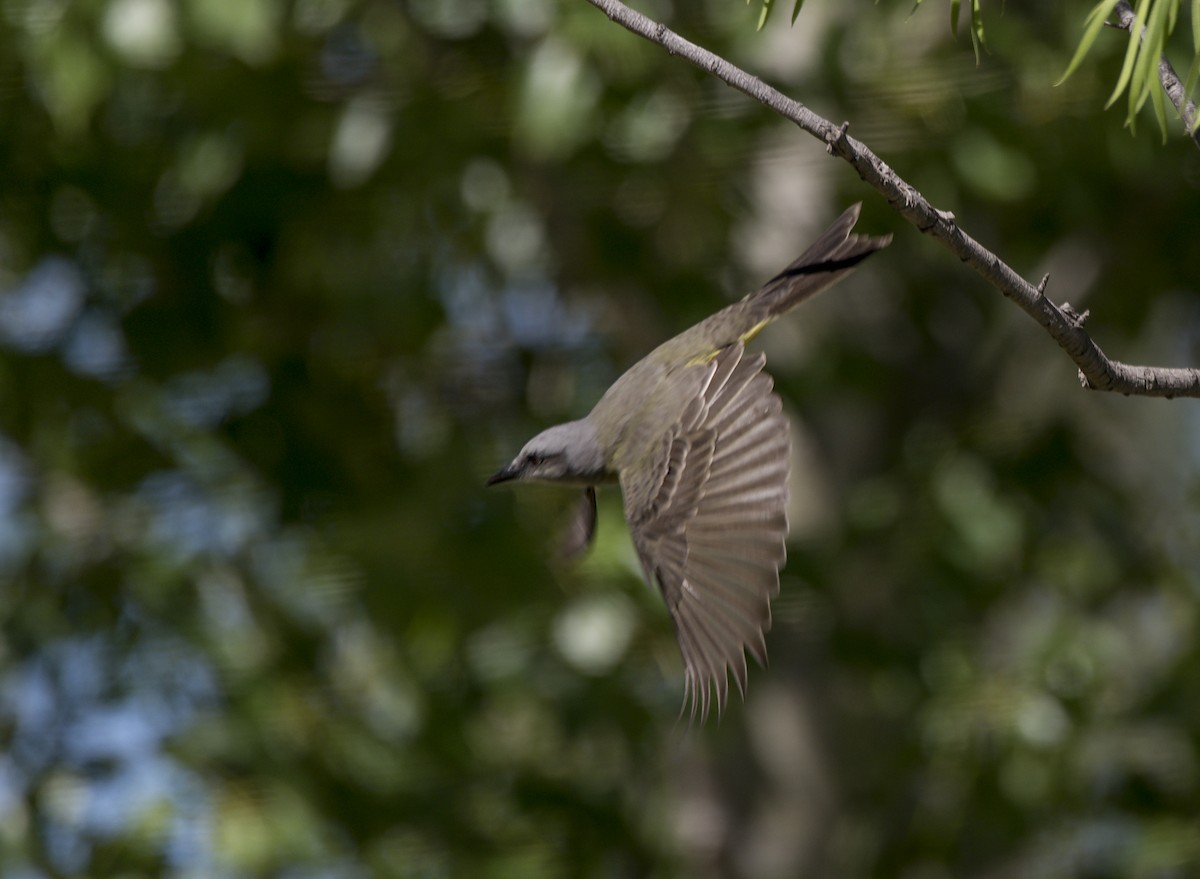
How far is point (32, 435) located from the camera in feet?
19.2

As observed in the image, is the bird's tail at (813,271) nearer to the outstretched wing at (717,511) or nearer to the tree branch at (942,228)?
the outstretched wing at (717,511)

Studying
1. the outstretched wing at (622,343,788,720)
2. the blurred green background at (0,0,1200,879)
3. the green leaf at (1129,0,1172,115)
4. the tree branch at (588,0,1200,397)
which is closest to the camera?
the green leaf at (1129,0,1172,115)

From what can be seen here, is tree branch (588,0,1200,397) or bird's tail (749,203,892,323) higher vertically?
tree branch (588,0,1200,397)

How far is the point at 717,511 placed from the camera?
2494 mm

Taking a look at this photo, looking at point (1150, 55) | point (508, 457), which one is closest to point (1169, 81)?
point (1150, 55)

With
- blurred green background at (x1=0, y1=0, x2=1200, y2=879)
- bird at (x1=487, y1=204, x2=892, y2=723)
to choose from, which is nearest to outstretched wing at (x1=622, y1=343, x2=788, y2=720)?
bird at (x1=487, y1=204, x2=892, y2=723)

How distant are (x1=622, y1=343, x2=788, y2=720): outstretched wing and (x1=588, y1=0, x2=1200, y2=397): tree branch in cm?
58

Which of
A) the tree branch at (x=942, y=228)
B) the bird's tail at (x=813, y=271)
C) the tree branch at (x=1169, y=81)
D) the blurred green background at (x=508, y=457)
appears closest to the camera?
the tree branch at (x=942, y=228)

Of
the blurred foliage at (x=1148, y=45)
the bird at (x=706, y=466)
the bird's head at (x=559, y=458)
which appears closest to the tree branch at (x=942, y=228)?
the blurred foliage at (x=1148, y=45)

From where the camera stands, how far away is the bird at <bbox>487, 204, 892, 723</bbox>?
2.30 meters

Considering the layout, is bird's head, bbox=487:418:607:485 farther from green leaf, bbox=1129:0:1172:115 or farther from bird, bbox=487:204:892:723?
green leaf, bbox=1129:0:1172:115

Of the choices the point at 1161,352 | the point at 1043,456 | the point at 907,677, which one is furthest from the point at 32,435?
the point at 1161,352

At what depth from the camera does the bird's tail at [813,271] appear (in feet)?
8.71

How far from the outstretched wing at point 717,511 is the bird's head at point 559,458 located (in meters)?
0.11
